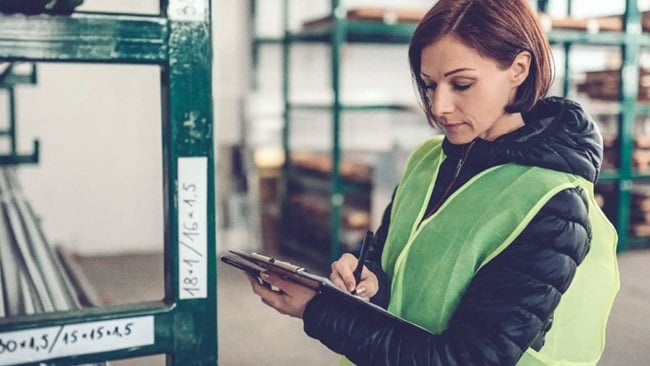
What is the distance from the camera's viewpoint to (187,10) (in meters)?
0.83

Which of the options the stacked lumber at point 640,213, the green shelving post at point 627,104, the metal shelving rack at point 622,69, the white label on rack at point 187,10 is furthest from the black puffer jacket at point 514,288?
the stacked lumber at point 640,213

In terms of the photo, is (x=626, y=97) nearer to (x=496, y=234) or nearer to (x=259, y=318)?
(x=259, y=318)

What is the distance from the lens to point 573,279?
1.20m

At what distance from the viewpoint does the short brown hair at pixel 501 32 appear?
112 cm

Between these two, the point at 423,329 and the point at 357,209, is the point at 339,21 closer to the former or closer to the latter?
the point at 357,209

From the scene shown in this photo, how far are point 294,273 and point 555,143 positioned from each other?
0.46 metres

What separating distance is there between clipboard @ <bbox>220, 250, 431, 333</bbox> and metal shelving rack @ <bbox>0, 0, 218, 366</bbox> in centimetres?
21

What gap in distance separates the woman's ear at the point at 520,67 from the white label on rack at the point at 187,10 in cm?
54

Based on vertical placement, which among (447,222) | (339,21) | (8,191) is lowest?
(8,191)

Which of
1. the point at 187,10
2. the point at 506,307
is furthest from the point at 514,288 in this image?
the point at 187,10

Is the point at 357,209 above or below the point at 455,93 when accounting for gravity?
below

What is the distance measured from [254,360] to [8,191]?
1.39 meters

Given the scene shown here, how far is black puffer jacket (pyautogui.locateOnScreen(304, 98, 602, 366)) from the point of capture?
1.08 metres

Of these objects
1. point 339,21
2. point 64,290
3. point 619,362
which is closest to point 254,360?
point 64,290
